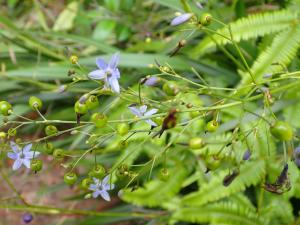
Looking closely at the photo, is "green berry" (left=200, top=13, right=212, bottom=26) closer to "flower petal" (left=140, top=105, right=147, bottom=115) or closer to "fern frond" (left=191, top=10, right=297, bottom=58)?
"flower petal" (left=140, top=105, right=147, bottom=115)

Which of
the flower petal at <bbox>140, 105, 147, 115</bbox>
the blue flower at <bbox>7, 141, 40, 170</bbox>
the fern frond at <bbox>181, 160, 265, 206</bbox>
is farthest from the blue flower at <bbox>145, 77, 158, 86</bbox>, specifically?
the fern frond at <bbox>181, 160, 265, 206</bbox>

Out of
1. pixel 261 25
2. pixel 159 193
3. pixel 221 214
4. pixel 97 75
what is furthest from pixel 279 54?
pixel 97 75


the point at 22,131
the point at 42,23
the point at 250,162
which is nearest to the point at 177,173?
the point at 250,162

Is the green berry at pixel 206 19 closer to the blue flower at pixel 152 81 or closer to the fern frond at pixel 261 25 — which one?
the blue flower at pixel 152 81

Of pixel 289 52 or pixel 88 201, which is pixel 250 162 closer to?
pixel 289 52

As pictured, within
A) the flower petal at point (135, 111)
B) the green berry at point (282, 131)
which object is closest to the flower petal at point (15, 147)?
the flower petal at point (135, 111)

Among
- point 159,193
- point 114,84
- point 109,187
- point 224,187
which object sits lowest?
point 159,193

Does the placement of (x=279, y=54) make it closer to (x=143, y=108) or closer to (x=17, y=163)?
(x=143, y=108)
